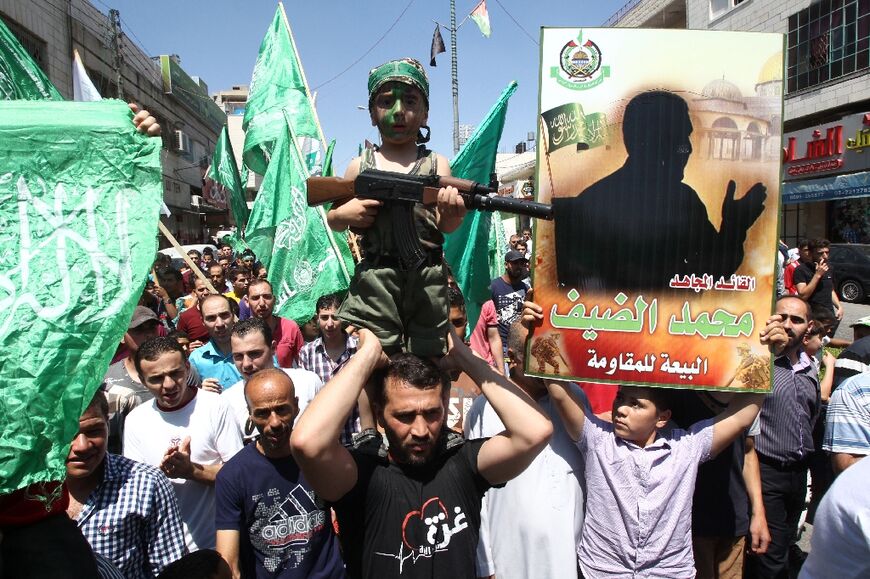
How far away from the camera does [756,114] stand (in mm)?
2410

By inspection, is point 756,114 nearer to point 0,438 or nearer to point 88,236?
point 88,236

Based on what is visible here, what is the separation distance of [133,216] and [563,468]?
2.15 meters

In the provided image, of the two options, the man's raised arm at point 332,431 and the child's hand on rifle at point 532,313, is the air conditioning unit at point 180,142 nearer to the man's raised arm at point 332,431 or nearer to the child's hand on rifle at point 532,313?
the child's hand on rifle at point 532,313

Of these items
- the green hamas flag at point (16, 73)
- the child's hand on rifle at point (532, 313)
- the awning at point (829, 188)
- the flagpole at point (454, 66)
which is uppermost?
the flagpole at point (454, 66)

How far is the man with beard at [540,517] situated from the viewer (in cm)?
275

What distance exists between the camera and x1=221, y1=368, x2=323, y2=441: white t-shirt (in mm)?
3428

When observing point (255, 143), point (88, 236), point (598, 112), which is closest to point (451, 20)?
point (255, 143)

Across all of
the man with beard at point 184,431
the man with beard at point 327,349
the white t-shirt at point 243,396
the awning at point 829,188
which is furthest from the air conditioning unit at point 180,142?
the man with beard at point 184,431

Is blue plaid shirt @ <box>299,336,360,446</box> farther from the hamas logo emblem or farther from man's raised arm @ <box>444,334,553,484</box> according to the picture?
the hamas logo emblem

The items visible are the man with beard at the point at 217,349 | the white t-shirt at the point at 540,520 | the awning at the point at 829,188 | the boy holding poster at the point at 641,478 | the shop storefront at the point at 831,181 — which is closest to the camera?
the boy holding poster at the point at 641,478

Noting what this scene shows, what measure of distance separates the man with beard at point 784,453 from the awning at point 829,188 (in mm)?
16323

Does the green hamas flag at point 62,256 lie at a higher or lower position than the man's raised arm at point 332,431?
higher

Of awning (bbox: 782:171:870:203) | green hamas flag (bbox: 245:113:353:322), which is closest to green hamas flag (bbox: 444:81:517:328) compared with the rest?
green hamas flag (bbox: 245:113:353:322)

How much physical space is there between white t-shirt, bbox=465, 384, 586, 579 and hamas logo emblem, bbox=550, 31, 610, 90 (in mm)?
1359
